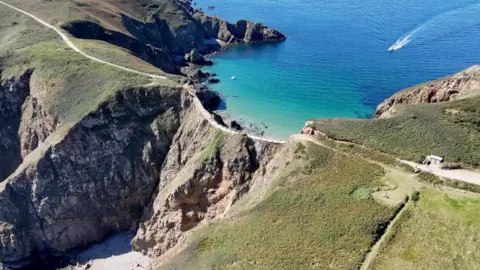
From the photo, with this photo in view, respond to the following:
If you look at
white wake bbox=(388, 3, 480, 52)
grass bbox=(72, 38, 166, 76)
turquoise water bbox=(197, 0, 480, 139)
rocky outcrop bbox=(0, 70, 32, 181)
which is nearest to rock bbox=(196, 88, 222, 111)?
turquoise water bbox=(197, 0, 480, 139)

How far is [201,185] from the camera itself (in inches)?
2313

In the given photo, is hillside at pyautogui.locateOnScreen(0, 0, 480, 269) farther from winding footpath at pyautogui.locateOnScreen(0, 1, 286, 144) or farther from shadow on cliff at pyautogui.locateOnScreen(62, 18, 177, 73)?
winding footpath at pyautogui.locateOnScreen(0, 1, 286, 144)

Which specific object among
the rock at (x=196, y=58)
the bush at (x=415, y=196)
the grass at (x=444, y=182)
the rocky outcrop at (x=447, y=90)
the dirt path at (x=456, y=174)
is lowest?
the bush at (x=415, y=196)

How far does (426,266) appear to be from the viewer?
37312mm

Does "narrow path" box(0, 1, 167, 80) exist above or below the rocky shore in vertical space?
above

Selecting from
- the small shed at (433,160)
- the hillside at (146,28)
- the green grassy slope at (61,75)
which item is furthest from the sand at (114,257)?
the small shed at (433,160)

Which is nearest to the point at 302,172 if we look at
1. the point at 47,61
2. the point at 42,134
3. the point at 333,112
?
the point at 333,112

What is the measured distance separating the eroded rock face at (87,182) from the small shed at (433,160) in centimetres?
3914

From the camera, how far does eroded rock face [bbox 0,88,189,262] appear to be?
67.3 meters

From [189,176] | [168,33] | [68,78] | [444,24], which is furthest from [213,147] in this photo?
[444,24]

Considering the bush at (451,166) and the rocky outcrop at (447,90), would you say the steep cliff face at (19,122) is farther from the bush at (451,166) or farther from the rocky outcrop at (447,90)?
the bush at (451,166)

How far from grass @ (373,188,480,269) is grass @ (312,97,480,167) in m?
7.17

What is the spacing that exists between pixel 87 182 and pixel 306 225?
41053 mm

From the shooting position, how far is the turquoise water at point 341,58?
92000 millimetres
